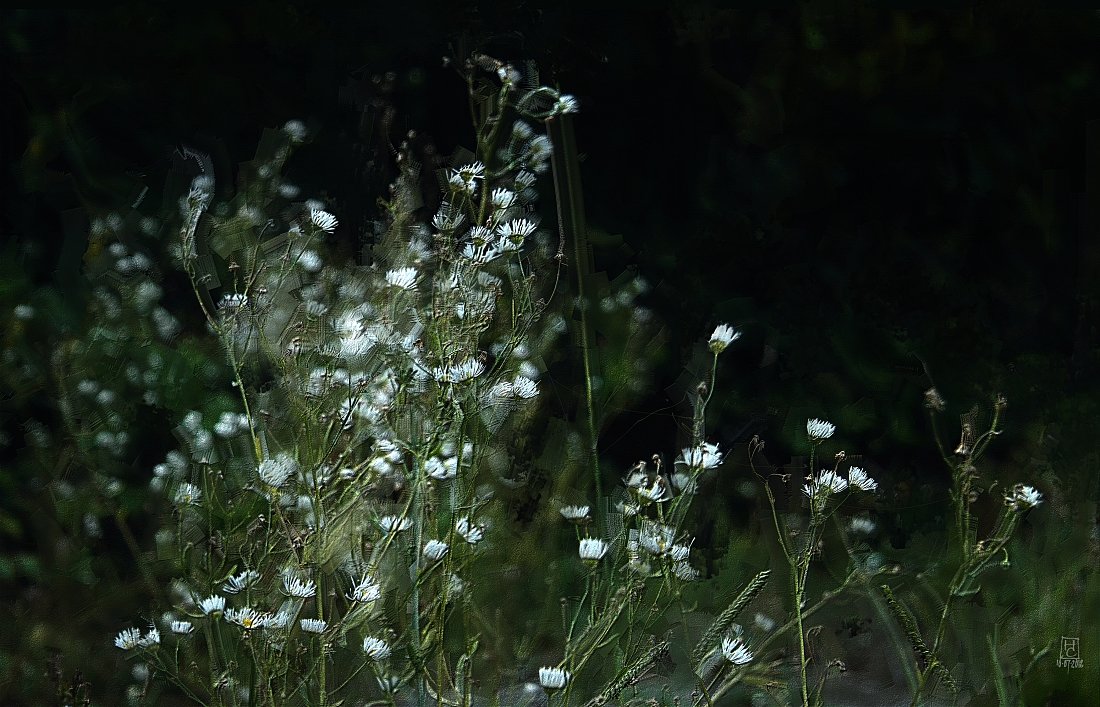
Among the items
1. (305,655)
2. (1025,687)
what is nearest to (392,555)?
(305,655)

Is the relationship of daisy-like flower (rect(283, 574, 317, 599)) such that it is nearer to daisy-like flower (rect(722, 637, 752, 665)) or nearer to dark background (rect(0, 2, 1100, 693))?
daisy-like flower (rect(722, 637, 752, 665))

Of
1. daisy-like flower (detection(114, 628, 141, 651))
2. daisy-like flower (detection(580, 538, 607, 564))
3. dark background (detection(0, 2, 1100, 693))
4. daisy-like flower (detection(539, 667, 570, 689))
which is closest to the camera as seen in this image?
daisy-like flower (detection(539, 667, 570, 689))

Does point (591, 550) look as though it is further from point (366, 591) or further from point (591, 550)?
point (366, 591)

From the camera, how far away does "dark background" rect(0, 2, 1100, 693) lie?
7.98 feet

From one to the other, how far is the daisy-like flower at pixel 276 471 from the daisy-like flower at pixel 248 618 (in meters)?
0.19

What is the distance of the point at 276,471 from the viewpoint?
163cm

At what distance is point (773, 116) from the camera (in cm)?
254

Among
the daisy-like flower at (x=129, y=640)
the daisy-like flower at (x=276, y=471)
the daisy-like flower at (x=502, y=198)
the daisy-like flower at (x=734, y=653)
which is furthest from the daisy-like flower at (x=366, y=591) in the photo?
the daisy-like flower at (x=502, y=198)

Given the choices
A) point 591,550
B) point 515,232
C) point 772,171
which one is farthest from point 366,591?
point 772,171

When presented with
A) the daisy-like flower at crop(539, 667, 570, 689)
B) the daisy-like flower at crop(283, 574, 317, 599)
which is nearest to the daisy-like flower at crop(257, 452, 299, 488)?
the daisy-like flower at crop(283, 574, 317, 599)

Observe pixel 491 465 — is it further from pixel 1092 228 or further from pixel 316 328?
pixel 1092 228

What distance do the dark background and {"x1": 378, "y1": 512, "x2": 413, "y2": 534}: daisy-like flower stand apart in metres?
0.89

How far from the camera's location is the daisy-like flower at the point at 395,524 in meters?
1.57

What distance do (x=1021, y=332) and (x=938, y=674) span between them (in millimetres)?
809
